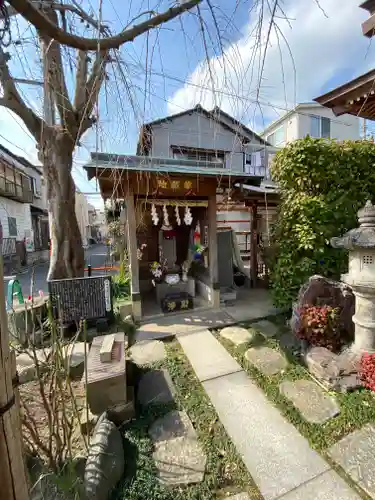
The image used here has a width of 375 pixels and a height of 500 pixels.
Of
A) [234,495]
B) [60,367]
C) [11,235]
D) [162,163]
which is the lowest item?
[234,495]

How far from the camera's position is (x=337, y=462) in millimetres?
2219

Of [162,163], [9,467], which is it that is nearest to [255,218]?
[162,163]

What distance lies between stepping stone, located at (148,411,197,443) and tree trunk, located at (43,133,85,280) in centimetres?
367

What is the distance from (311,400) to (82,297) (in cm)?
419

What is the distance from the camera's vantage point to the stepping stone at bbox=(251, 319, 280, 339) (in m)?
4.70

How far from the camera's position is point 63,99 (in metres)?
2.25

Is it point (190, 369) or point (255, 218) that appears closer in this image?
point (190, 369)

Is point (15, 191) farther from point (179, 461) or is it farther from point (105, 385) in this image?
point (179, 461)

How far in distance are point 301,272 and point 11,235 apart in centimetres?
1848

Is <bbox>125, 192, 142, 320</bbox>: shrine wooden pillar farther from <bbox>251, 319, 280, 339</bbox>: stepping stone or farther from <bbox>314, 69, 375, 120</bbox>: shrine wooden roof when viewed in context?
<bbox>314, 69, 375, 120</bbox>: shrine wooden roof

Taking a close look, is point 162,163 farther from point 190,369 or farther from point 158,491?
point 158,491

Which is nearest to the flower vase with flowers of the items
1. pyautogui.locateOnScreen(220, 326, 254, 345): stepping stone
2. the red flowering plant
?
pyautogui.locateOnScreen(220, 326, 254, 345): stepping stone

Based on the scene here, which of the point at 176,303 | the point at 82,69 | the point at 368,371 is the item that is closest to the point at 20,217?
the point at 176,303

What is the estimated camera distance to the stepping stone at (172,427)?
255cm
